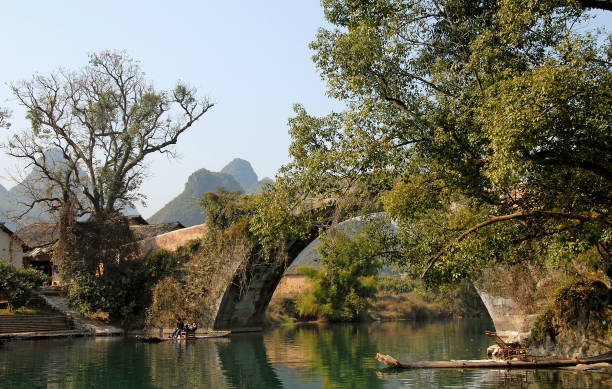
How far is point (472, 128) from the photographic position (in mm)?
8000

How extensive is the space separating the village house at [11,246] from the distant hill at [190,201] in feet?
229

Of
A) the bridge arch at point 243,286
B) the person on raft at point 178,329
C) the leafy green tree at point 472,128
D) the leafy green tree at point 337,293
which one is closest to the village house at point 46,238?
the bridge arch at point 243,286

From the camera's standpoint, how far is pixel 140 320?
23.6 metres

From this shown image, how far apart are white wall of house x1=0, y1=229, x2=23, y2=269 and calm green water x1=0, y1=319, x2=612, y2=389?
39.5 feet

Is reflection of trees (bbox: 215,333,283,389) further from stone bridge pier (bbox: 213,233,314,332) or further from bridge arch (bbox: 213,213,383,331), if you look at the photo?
bridge arch (bbox: 213,213,383,331)

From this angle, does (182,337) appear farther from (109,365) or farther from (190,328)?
(109,365)

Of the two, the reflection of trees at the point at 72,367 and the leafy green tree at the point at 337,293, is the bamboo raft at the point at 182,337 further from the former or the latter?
the leafy green tree at the point at 337,293

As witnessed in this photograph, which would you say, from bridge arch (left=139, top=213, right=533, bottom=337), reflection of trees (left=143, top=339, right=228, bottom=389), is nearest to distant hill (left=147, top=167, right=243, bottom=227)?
bridge arch (left=139, top=213, right=533, bottom=337)

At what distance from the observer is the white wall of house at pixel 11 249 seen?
2925 cm

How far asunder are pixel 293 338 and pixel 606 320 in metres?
12.5

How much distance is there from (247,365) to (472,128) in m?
7.68

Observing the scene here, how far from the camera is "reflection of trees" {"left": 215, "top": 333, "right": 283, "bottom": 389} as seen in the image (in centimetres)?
1034

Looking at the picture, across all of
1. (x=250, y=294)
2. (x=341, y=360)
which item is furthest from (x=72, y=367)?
(x=250, y=294)

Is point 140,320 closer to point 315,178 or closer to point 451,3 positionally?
point 315,178
